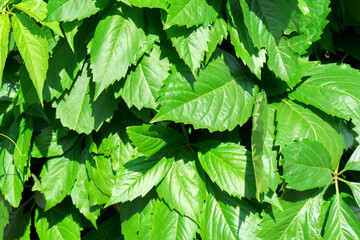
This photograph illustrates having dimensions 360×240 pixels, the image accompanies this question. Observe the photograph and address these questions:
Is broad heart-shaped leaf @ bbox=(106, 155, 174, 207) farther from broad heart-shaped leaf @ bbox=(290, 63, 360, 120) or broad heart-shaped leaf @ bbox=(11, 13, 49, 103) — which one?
broad heart-shaped leaf @ bbox=(290, 63, 360, 120)

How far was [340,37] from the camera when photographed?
1723 millimetres

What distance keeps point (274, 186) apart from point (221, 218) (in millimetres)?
206

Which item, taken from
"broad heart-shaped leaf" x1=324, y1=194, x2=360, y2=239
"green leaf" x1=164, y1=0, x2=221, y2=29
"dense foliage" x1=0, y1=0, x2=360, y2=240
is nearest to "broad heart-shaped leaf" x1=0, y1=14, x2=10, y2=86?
"dense foliage" x1=0, y1=0, x2=360, y2=240

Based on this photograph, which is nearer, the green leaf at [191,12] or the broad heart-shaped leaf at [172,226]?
the green leaf at [191,12]

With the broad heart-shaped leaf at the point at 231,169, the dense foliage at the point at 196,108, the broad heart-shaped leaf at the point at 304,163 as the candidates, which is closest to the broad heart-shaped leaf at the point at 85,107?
the dense foliage at the point at 196,108

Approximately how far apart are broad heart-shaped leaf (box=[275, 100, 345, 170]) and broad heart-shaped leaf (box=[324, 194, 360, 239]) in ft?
0.40

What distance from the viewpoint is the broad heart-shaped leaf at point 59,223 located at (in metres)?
1.47

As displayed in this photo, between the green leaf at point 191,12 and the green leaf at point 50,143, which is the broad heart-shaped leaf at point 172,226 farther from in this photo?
the green leaf at point 191,12

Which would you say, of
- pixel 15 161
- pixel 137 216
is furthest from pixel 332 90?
pixel 15 161

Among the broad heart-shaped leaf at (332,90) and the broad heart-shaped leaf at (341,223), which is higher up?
the broad heart-shaped leaf at (332,90)

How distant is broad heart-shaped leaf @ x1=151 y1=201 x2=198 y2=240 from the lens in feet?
3.90

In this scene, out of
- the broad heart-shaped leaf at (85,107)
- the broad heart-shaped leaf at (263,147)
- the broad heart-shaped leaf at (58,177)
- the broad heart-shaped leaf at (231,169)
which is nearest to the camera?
the broad heart-shaped leaf at (263,147)

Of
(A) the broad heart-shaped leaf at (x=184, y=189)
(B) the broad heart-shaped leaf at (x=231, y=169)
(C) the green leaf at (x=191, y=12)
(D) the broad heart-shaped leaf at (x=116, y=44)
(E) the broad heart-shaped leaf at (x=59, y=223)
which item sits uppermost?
(C) the green leaf at (x=191, y=12)

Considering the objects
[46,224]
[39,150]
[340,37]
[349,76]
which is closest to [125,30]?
[39,150]
